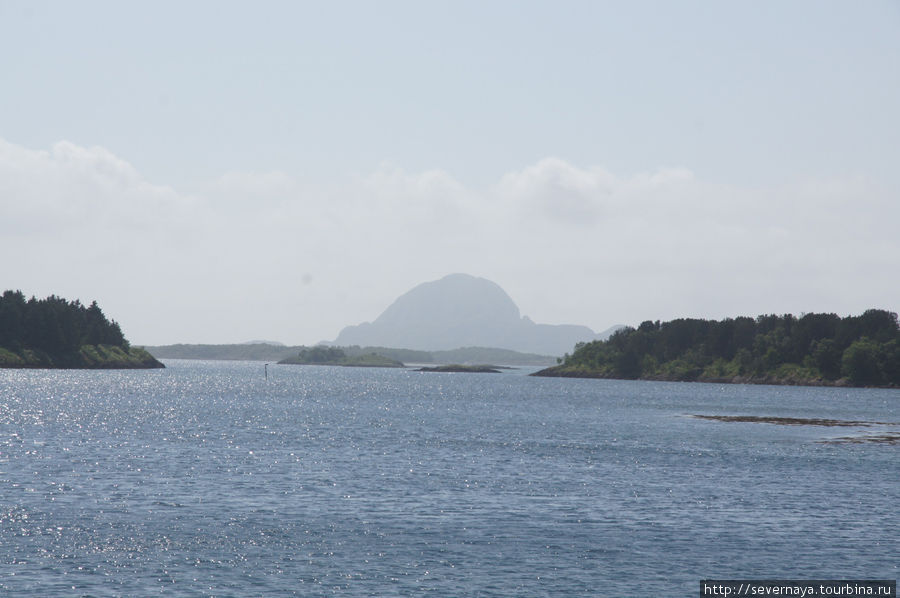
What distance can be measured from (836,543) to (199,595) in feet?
98.7

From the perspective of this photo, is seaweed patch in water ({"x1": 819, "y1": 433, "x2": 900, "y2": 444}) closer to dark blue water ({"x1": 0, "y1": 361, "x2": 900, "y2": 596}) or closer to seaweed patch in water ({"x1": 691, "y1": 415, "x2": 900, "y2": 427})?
dark blue water ({"x1": 0, "y1": 361, "x2": 900, "y2": 596})

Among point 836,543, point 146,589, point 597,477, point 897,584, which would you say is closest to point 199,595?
point 146,589

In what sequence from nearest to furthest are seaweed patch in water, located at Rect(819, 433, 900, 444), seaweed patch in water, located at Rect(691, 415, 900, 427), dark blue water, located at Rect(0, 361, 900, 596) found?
dark blue water, located at Rect(0, 361, 900, 596)
seaweed patch in water, located at Rect(819, 433, 900, 444)
seaweed patch in water, located at Rect(691, 415, 900, 427)

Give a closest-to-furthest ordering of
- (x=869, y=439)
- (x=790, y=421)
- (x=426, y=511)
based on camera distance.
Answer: (x=426, y=511), (x=869, y=439), (x=790, y=421)

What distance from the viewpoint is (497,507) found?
52.3m

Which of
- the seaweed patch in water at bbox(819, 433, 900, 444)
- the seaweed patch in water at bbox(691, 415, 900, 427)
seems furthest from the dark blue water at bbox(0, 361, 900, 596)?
the seaweed patch in water at bbox(691, 415, 900, 427)

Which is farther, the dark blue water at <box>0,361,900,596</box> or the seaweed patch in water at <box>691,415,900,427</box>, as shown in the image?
the seaweed patch in water at <box>691,415,900,427</box>

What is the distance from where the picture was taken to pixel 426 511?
5044 cm

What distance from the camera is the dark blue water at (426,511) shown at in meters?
36.3

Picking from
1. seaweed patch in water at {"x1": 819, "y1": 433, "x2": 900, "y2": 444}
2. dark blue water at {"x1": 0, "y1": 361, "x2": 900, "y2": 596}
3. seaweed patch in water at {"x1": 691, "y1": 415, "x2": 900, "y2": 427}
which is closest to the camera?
dark blue water at {"x1": 0, "y1": 361, "x2": 900, "y2": 596}

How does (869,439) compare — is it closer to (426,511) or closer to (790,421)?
(790,421)

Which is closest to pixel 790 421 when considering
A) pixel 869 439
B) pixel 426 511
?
pixel 869 439

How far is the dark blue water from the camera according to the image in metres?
36.3

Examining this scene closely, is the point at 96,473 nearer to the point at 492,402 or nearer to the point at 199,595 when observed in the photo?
the point at 199,595
